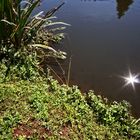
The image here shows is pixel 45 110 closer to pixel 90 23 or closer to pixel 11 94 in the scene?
pixel 11 94

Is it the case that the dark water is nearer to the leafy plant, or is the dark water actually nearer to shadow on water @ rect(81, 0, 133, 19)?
shadow on water @ rect(81, 0, 133, 19)

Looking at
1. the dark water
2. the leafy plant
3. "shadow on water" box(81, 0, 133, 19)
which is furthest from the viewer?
"shadow on water" box(81, 0, 133, 19)

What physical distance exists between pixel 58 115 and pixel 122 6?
5.14 m

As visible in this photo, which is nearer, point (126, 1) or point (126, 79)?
point (126, 79)

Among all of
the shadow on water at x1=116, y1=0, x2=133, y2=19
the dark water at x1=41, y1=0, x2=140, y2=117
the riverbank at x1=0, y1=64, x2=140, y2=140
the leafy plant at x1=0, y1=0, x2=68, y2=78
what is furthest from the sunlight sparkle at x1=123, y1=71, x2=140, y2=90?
the shadow on water at x1=116, y1=0, x2=133, y2=19

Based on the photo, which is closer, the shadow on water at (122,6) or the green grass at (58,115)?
the green grass at (58,115)

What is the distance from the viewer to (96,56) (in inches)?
239

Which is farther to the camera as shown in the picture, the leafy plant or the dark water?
the dark water

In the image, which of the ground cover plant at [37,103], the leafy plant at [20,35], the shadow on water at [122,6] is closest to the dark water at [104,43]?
the shadow on water at [122,6]

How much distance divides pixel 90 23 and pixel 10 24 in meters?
2.68

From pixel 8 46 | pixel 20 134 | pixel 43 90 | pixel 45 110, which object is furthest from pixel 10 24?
pixel 20 134

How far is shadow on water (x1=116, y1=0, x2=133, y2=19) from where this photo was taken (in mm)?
8008

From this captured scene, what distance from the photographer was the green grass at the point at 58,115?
3928 mm

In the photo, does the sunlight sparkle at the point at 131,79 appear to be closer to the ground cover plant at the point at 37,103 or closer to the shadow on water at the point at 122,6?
the ground cover plant at the point at 37,103
